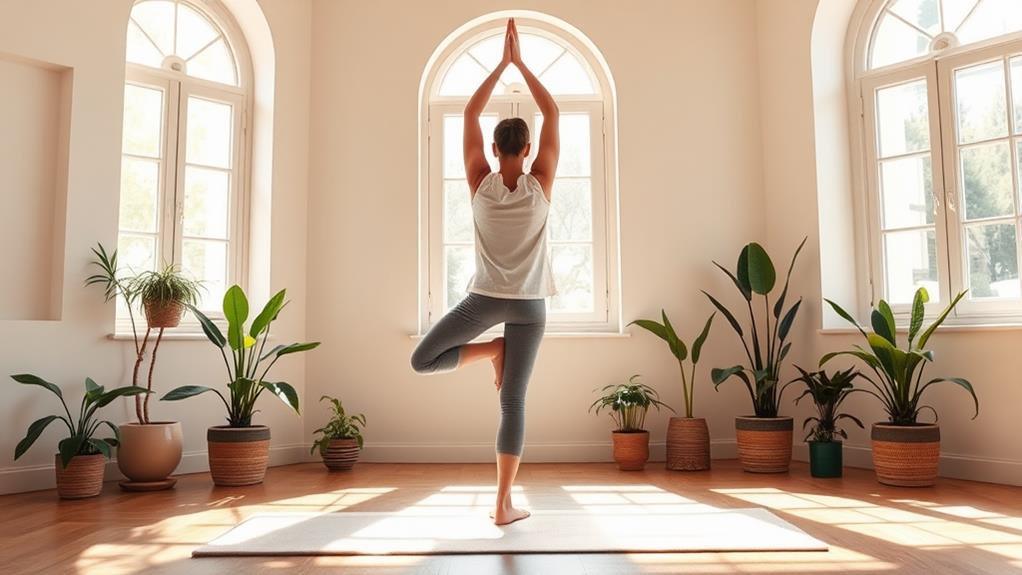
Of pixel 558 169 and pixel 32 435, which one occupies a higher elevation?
pixel 558 169

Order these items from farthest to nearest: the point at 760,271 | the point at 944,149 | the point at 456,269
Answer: the point at 456,269
the point at 760,271
the point at 944,149

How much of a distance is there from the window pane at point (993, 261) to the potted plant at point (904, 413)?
423mm

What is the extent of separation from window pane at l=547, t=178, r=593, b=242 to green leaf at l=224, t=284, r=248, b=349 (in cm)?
186

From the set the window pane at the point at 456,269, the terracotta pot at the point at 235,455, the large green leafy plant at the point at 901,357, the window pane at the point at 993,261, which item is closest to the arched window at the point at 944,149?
the window pane at the point at 993,261

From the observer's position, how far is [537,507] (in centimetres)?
294

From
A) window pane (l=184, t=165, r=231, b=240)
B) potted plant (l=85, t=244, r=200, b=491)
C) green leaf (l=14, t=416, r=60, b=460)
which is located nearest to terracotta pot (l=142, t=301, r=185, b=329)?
potted plant (l=85, t=244, r=200, b=491)

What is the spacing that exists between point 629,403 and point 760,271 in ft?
3.32

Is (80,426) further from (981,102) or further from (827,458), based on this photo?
(981,102)

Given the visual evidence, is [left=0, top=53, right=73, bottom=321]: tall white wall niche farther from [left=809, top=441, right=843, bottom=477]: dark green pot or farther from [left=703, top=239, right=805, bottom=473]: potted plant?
[left=809, top=441, right=843, bottom=477]: dark green pot

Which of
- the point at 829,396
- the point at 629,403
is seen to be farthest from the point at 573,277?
the point at 829,396

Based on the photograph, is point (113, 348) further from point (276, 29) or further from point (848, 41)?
point (848, 41)

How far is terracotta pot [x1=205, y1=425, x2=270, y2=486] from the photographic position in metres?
3.53

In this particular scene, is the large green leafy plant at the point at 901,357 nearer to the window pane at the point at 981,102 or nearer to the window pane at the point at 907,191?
the window pane at the point at 907,191

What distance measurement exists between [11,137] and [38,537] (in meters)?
1.99
